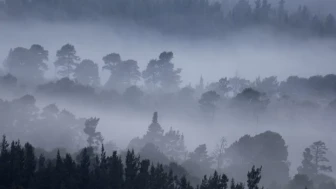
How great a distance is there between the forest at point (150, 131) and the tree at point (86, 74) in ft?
0.90

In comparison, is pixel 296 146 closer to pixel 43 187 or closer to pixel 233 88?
pixel 233 88

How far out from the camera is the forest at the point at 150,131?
60094 mm

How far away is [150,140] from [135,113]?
90.2 feet

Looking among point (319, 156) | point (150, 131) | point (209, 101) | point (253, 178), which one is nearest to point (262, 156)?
point (319, 156)

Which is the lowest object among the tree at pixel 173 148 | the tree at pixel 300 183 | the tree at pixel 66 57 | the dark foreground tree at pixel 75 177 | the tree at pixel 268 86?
the dark foreground tree at pixel 75 177

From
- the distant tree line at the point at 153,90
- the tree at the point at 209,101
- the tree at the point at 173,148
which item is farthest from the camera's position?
the tree at the point at 209,101

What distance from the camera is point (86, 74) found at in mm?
133000

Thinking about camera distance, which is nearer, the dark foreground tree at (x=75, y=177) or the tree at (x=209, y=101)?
the dark foreground tree at (x=75, y=177)

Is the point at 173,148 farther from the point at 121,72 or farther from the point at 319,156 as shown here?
the point at 121,72

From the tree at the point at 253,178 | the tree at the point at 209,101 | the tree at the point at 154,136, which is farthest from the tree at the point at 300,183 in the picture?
the tree at the point at 209,101

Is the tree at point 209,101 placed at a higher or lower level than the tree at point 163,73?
Result: lower

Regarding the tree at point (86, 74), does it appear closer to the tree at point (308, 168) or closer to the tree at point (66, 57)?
the tree at point (66, 57)

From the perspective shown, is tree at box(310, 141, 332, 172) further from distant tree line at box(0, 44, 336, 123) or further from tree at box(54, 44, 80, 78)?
tree at box(54, 44, 80, 78)

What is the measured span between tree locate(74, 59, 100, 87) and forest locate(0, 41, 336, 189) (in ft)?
0.90
